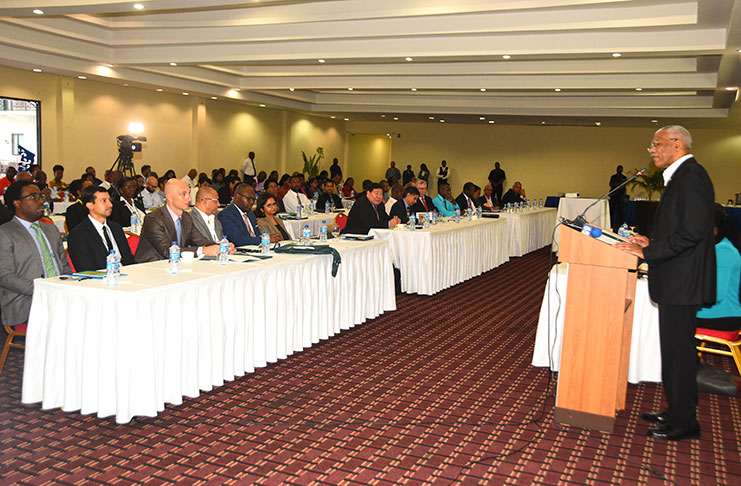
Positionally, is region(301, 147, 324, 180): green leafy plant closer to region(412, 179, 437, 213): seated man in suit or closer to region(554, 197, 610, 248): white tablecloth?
region(554, 197, 610, 248): white tablecloth

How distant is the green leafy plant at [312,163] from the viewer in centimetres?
2042

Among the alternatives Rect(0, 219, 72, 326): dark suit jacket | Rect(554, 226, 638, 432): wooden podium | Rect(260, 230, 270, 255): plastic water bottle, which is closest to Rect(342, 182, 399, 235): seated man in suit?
Rect(260, 230, 270, 255): plastic water bottle

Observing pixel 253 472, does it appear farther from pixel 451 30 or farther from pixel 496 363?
pixel 451 30

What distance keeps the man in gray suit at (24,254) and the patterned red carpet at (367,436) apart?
514mm

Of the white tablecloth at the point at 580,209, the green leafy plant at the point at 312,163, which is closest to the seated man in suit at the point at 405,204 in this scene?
the white tablecloth at the point at 580,209

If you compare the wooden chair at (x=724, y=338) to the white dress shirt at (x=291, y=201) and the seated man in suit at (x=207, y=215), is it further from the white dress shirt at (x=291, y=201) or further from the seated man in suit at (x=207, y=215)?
the white dress shirt at (x=291, y=201)

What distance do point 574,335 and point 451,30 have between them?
18.1 ft

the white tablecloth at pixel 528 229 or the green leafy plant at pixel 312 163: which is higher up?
the green leafy plant at pixel 312 163

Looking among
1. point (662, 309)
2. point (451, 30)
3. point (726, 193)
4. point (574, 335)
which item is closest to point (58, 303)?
point (574, 335)

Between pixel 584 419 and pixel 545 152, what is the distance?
19.0m

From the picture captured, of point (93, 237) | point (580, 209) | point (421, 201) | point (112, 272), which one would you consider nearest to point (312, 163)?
point (580, 209)

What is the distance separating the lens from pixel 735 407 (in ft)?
14.4

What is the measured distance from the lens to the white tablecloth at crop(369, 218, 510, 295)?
24.9ft

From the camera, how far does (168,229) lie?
5.08 meters
